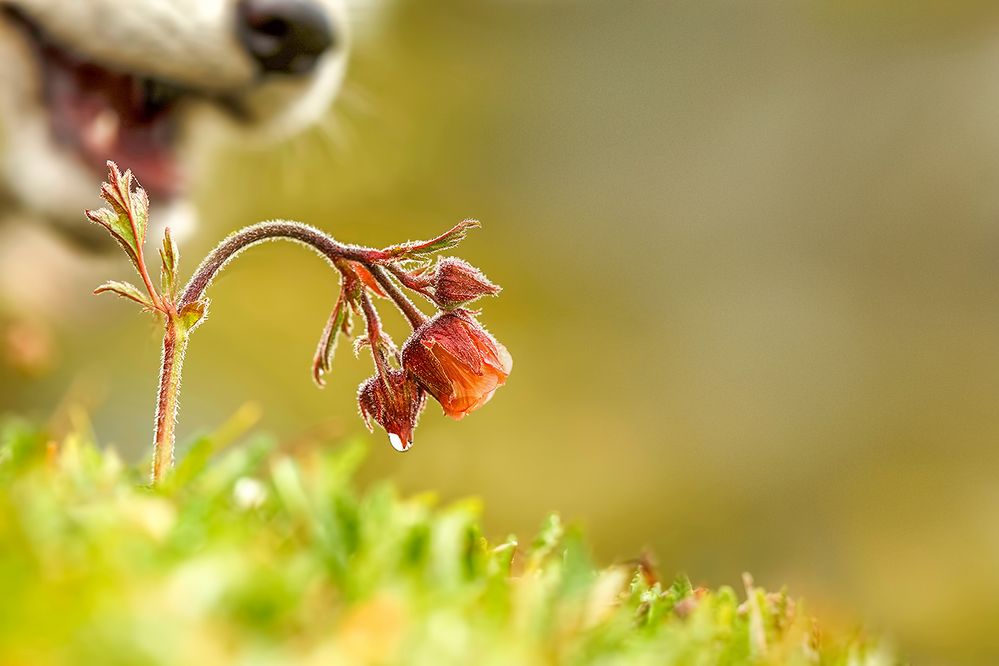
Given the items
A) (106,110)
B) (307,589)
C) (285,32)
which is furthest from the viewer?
(106,110)

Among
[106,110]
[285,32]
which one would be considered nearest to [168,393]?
[285,32]

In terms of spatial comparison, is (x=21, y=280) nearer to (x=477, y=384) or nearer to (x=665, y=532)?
(x=477, y=384)

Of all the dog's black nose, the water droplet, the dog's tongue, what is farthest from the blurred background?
the water droplet

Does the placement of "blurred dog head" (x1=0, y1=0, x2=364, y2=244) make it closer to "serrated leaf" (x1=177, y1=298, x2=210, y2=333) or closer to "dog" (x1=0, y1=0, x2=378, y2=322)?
"dog" (x1=0, y1=0, x2=378, y2=322)

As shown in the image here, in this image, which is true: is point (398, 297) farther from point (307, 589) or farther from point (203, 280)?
point (307, 589)

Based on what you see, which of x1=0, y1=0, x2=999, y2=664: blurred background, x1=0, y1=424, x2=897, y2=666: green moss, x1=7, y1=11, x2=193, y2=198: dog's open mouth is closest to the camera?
x1=0, y1=424, x2=897, y2=666: green moss

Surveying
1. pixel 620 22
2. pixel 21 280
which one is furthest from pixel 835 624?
pixel 620 22

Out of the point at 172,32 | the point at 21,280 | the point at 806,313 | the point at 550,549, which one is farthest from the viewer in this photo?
the point at 806,313
